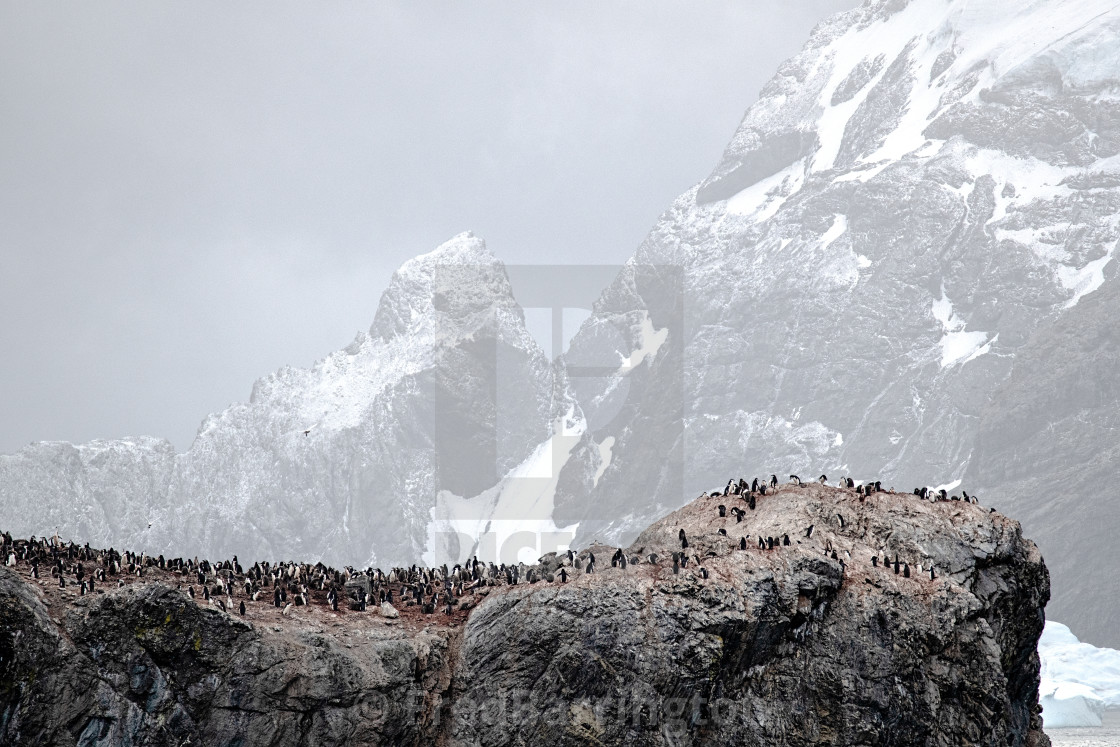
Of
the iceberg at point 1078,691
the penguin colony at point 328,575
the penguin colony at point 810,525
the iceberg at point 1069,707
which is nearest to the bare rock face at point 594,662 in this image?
the penguin colony at point 810,525

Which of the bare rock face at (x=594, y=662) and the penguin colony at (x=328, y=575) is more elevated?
the penguin colony at (x=328, y=575)

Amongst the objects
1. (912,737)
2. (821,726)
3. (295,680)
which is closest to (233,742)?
(295,680)

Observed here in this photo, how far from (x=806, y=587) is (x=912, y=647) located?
619 centimetres

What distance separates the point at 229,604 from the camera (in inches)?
2297

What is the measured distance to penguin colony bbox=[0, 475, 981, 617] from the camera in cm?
5762

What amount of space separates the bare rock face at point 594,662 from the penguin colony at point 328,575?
63cm

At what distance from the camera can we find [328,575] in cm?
6931

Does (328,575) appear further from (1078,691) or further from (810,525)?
(1078,691)

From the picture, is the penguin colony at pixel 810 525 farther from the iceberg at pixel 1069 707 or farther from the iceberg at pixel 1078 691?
the iceberg at pixel 1069 707

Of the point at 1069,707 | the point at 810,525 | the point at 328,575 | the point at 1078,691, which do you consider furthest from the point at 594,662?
the point at 1078,691

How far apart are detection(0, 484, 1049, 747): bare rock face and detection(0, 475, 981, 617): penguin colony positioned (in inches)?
24.8

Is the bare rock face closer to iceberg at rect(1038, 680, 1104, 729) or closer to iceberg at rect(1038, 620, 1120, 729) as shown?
iceberg at rect(1038, 620, 1120, 729)

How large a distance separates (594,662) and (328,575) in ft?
66.3

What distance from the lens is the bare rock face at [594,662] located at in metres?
53.7
